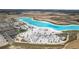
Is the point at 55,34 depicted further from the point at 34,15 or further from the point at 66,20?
the point at 34,15

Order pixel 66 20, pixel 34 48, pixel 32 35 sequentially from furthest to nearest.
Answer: pixel 66 20, pixel 32 35, pixel 34 48
